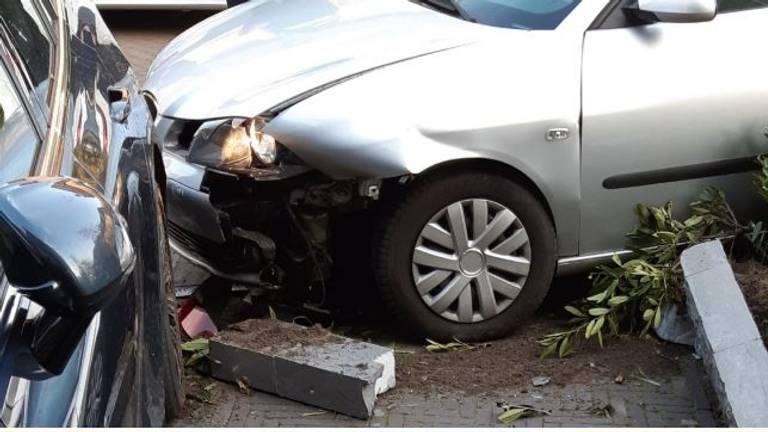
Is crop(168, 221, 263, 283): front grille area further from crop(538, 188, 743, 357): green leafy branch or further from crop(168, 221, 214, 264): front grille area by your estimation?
crop(538, 188, 743, 357): green leafy branch

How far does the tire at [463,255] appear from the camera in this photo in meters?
4.33

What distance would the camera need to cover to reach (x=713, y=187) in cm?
468

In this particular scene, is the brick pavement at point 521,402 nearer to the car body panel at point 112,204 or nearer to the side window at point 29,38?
the car body panel at point 112,204

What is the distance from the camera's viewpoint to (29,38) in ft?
9.58

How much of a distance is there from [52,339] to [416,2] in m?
3.67

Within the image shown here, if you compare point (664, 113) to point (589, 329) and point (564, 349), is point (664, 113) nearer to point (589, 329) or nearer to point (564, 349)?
point (589, 329)

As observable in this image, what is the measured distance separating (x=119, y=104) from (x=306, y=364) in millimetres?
1191

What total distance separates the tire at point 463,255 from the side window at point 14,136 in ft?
6.64

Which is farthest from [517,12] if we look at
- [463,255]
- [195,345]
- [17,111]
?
[17,111]

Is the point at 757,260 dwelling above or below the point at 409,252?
below

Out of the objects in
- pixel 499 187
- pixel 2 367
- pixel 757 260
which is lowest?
pixel 757 260

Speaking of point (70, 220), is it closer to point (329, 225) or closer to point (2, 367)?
point (2, 367)

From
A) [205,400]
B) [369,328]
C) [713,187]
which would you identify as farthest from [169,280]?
[713,187]

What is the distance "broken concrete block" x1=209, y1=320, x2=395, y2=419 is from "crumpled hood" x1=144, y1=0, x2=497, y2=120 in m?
0.81
